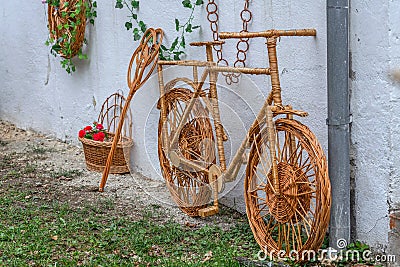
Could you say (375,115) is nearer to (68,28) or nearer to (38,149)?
(68,28)

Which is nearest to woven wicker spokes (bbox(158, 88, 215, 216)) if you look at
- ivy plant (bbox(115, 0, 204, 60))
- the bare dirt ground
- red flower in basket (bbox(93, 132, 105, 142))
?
the bare dirt ground

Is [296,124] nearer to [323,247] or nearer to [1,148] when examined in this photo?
[323,247]

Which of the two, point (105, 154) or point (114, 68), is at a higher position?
point (114, 68)

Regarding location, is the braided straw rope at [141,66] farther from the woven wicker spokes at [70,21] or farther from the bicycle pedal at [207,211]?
the bicycle pedal at [207,211]

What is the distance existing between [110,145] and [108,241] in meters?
1.50

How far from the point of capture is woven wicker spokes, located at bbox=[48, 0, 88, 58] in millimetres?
5965

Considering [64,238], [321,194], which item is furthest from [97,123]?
[321,194]

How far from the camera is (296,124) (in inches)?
137

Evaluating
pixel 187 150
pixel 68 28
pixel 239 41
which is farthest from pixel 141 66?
pixel 68 28

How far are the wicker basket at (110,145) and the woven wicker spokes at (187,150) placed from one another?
2.29 feet

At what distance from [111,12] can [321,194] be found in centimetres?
302

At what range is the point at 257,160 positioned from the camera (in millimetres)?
3793

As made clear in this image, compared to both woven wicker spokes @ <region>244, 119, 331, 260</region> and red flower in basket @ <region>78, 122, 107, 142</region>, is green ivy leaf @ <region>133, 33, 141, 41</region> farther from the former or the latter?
woven wicker spokes @ <region>244, 119, 331, 260</region>

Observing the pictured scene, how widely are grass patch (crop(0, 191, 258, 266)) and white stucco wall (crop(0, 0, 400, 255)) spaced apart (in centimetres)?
43
